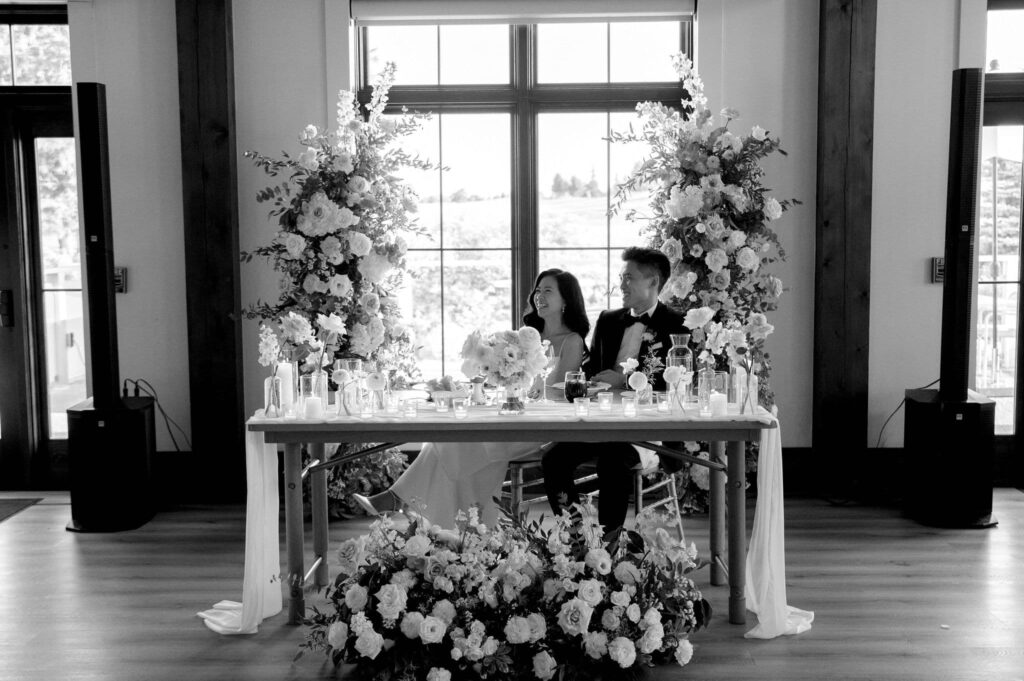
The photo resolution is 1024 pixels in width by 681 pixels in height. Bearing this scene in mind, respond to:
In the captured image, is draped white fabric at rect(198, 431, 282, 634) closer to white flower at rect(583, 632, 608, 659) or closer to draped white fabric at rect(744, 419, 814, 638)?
white flower at rect(583, 632, 608, 659)

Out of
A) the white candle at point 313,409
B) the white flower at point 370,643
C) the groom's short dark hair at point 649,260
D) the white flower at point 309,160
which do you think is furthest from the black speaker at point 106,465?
the groom's short dark hair at point 649,260

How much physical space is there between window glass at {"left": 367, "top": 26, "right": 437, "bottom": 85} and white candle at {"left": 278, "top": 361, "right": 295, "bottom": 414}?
2513mm

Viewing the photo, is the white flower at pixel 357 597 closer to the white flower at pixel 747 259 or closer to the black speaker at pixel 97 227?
the black speaker at pixel 97 227

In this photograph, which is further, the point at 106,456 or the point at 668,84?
the point at 668,84

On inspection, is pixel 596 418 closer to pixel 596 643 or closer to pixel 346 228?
pixel 596 643

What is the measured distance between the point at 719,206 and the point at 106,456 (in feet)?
10.9

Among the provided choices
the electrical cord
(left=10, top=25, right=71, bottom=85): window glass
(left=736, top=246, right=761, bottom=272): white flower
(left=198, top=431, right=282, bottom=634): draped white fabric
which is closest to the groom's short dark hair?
(left=736, top=246, right=761, bottom=272): white flower

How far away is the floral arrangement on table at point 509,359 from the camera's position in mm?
3975

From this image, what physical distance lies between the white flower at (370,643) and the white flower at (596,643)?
0.65 m

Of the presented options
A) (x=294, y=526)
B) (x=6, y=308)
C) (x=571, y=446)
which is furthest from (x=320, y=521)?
(x=6, y=308)

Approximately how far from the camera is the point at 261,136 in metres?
5.84

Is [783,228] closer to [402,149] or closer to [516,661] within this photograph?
[402,149]

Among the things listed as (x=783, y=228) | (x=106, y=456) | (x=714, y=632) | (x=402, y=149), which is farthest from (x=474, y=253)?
(x=714, y=632)

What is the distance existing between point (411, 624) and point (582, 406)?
1.10m
